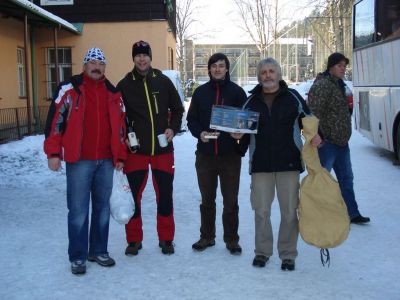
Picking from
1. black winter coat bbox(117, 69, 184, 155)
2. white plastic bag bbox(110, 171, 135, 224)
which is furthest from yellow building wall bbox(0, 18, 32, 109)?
white plastic bag bbox(110, 171, 135, 224)

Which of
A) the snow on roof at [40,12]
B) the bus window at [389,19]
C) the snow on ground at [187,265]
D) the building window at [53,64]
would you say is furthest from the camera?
the building window at [53,64]

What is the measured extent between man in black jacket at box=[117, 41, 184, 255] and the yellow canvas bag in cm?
129

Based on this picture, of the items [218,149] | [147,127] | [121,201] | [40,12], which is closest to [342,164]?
[218,149]

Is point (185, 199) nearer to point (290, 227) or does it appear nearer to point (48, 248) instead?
point (48, 248)

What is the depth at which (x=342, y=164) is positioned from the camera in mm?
5938

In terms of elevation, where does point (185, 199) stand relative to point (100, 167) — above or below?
below

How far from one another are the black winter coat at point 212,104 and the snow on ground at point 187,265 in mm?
1023

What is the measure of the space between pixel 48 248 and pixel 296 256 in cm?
241

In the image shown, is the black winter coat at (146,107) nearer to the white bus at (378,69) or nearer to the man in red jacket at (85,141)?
the man in red jacket at (85,141)

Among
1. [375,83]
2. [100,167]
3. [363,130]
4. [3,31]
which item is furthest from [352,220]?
[3,31]

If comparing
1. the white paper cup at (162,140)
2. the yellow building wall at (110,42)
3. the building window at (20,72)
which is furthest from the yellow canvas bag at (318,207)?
the yellow building wall at (110,42)

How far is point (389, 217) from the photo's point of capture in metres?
6.29

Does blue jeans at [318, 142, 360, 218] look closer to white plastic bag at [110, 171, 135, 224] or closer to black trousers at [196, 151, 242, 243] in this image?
black trousers at [196, 151, 242, 243]

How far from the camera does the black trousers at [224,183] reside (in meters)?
4.93
